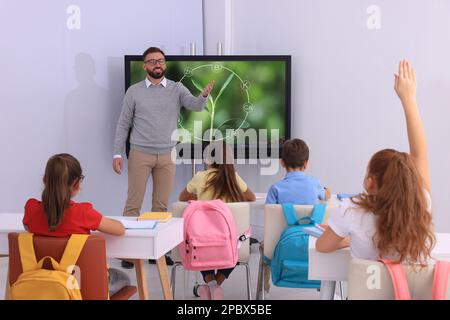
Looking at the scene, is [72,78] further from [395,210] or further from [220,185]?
[395,210]

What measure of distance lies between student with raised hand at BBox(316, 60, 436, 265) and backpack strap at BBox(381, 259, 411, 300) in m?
0.10

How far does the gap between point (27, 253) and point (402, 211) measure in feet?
4.80

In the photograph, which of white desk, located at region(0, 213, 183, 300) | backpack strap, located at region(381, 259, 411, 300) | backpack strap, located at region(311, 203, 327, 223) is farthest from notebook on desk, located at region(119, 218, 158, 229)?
backpack strap, located at region(381, 259, 411, 300)

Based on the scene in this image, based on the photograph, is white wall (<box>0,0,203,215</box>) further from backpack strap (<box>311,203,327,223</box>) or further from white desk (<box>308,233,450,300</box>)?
white desk (<box>308,233,450,300</box>)

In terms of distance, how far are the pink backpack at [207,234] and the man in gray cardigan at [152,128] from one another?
1.94 m

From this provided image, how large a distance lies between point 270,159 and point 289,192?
7.95 feet

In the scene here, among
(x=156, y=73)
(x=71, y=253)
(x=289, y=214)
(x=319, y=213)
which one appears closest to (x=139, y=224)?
(x=71, y=253)

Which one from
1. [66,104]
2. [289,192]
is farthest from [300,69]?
[289,192]

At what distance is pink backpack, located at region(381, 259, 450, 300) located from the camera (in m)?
2.21

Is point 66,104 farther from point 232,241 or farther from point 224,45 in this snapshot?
point 232,241

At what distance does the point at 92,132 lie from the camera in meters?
6.10

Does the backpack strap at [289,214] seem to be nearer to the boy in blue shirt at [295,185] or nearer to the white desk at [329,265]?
the boy in blue shirt at [295,185]
